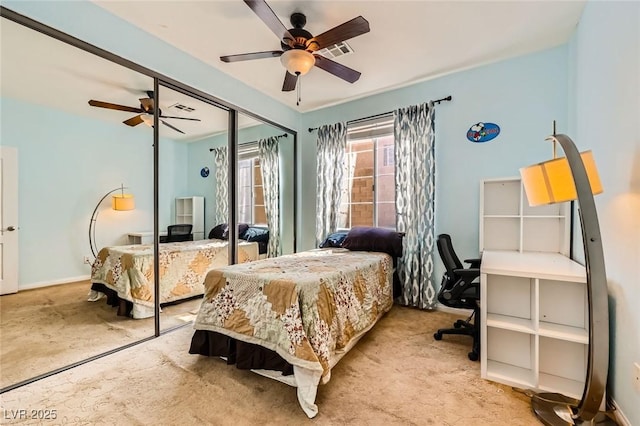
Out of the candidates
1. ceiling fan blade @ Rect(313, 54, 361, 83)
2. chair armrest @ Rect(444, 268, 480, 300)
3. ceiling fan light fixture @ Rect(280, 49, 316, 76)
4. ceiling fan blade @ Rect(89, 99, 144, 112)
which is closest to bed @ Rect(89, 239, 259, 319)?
ceiling fan blade @ Rect(89, 99, 144, 112)

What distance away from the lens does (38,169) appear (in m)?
2.14

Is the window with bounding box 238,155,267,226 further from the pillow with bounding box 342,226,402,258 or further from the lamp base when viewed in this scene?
the lamp base

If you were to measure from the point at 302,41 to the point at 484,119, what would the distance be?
2209 mm

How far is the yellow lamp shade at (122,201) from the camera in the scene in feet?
8.13

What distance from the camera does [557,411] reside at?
1533 millimetres

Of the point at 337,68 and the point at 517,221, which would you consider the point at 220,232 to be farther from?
the point at 517,221

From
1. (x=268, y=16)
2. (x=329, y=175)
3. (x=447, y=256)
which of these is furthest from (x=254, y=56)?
(x=447, y=256)

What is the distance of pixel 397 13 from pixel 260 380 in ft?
10.1

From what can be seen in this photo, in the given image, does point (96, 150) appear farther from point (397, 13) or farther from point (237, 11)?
point (397, 13)

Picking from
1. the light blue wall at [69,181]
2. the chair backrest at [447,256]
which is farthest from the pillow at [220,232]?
the chair backrest at [447,256]

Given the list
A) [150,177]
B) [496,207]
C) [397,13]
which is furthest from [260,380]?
[397,13]

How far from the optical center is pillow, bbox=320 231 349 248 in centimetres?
371

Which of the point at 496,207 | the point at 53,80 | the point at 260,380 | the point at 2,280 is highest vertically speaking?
the point at 53,80

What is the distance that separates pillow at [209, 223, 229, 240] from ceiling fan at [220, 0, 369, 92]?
1.80 m
